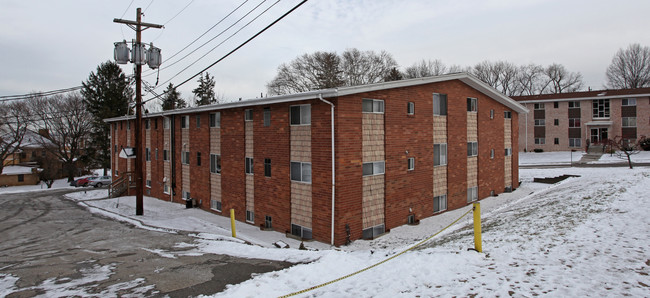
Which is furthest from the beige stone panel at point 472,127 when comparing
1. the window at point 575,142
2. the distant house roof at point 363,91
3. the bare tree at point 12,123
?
the bare tree at point 12,123

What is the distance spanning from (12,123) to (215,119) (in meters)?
41.0

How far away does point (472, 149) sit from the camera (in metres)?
20.5

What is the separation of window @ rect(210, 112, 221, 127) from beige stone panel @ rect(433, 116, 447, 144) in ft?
36.5

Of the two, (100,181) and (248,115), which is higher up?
(248,115)

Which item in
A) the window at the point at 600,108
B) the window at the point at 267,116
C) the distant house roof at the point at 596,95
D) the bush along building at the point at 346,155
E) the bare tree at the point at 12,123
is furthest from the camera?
the bare tree at the point at 12,123

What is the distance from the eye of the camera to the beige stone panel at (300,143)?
14.3m

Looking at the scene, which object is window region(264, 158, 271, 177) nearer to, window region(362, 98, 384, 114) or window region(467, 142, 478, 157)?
window region(362, 98, 384, 114)

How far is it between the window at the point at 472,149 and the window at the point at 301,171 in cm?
1036

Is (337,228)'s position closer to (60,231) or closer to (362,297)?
(362,297)

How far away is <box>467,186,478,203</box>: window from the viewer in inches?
800

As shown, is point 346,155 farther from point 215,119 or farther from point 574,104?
point 574,104

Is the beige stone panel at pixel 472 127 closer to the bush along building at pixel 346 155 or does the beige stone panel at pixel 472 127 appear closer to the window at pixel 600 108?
the bush along building at pixel 346 155

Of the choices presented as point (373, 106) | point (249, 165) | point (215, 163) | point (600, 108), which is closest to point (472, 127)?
point (373, 106)

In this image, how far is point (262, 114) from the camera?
54.6 ft
